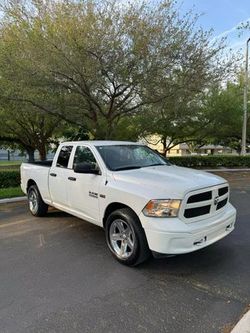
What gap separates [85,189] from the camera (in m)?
5.36

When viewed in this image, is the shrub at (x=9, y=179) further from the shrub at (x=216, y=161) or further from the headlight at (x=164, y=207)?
the shrub at (x=216, y=161)

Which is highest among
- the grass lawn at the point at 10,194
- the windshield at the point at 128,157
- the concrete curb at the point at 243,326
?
the windshield at the point at 128,157

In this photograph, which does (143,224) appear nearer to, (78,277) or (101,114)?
(78,277)

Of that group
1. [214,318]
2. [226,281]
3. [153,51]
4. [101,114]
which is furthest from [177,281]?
[101,114]

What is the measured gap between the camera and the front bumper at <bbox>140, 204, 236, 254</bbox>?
13.1 feet

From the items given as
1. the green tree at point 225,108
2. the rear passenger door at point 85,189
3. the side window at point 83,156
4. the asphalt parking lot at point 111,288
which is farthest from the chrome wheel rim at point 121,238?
the green tree at point 225,108

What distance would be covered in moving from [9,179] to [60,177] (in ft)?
21.3

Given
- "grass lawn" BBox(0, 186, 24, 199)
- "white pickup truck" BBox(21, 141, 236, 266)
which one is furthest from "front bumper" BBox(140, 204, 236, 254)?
"grass lawn" BBox(0, 186, 24, 199)

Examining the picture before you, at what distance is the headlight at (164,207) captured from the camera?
162 inches

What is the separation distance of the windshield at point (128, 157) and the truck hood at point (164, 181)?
1.08ft

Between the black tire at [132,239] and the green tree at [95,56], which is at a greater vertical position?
the green tree at [95,56]

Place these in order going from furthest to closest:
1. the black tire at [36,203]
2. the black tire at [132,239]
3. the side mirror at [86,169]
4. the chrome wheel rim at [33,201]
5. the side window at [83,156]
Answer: the chrome wheel rim at [33,201] → the black tire at [36,203] → the side window at [83,156] → the side mirror at [86,169] → the black tire at [132,239]

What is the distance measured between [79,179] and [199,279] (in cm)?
257

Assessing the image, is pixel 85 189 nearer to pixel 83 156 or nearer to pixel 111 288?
pixel 83 156
